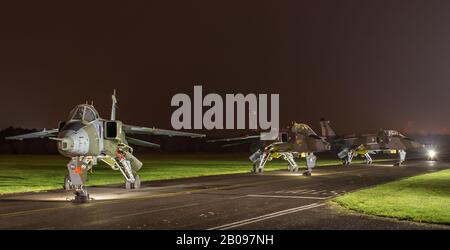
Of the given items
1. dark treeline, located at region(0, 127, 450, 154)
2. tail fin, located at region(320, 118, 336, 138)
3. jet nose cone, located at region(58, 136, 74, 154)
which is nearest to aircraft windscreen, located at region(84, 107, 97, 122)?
jet nose cone, located at region(58, 136, 74, 154)

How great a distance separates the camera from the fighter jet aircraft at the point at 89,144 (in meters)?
20.9

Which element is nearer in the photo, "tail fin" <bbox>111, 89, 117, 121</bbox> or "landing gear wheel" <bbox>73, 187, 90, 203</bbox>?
"landing gear wheel" <bbox>73, 187, 90, 203</bbox>

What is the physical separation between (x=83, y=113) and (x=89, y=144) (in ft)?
5.19

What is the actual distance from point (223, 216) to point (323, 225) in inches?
133

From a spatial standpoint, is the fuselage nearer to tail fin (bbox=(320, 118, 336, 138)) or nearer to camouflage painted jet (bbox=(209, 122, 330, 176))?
camouflage painted jet (bbox=(209, 122, 330, 176))

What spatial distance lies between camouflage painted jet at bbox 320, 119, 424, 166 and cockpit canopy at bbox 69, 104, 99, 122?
133 ft

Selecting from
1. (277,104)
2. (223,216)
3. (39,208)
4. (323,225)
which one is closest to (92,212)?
(39,208)

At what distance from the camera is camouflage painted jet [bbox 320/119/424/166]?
57219 millimetres

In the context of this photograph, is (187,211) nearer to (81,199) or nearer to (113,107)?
(81,199)

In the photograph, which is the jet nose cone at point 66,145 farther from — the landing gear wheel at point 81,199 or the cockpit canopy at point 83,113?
the cockpit canopy at point 83,113

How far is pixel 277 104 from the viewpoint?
1480 inches

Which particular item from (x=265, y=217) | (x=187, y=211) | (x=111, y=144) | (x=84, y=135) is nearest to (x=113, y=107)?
(x=111, y=144)

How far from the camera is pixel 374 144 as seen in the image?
191 feet
